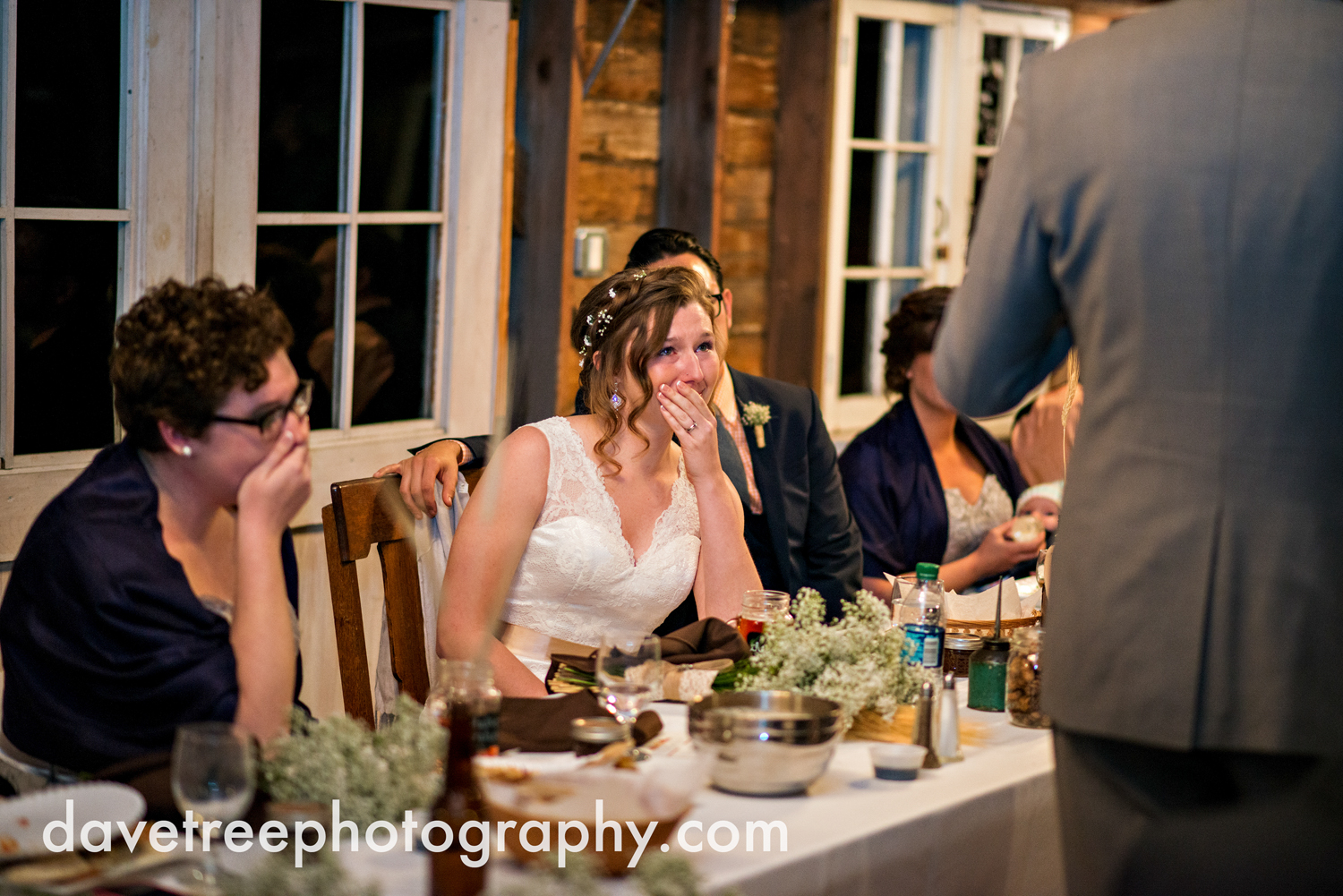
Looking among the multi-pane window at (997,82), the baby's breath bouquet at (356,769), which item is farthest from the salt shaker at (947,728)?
the multi-pane window at (997,82)

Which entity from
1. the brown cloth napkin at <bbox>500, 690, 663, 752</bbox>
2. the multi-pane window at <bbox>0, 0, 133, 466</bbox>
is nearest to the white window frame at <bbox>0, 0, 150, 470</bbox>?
the multi-pane window at <bbox>0, 0, 133, 466</bbox>

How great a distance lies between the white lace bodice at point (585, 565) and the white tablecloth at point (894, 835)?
0.62 metres

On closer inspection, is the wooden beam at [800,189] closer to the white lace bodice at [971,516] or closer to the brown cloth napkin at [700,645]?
the white lace bodice at [971,516]

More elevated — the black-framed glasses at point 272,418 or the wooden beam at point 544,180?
the wooden beam at point 544,180

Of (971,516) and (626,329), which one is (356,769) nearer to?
(626,329)

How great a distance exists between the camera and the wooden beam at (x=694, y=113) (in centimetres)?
416

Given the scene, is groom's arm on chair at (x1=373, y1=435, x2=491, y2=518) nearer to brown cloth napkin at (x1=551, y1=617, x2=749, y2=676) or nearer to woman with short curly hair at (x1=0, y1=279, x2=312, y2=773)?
brown cloth napkin at (x1=551, y1=617, x2=749, y2=676)

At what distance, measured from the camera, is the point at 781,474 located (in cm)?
294

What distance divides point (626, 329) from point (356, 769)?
125 centimetres

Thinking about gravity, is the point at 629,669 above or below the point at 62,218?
below

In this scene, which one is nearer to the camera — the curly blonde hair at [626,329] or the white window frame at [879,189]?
the curly blonde hair at [626,329]

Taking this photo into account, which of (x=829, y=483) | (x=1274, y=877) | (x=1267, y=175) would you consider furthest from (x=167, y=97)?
(x=1274, y=877)

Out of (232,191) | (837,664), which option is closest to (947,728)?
(837,664)

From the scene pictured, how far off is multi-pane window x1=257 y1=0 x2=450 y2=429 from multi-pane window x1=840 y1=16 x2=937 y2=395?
171 cm
